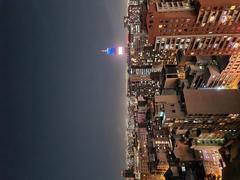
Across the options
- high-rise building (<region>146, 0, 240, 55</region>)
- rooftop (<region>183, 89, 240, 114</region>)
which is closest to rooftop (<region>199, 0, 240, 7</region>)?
high-rise building (<region>146, 0, 240, 55</region>)

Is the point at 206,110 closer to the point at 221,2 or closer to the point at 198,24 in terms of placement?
the point at 198,24

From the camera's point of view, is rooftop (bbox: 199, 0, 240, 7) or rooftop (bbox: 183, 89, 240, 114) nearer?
rooftop (bbox: 199, 0, 240, 7)

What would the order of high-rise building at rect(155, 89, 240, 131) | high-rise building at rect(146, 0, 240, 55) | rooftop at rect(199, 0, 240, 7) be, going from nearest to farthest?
1. rooftop at rect(199, 0, 240, 7)
2. high-rise building at rect(146, 0, 240, 55)
3. high-rise building at rect(155, 89, 240, 131)

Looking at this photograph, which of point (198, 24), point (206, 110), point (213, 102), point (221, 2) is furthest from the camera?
point (213, 102)

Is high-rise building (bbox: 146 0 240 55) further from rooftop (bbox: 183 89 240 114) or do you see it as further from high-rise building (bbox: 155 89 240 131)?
high-rise building (bbox: 155 89 240 131)

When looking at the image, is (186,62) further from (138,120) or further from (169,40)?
(138,120)

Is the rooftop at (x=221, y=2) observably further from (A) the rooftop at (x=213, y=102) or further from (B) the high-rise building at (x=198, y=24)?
(A) the rooftop at (x=213, y=102)

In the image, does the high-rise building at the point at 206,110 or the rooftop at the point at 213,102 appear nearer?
the rooftop at the point at 213,102

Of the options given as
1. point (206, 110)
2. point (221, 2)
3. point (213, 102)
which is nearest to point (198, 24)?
point (221, 2)

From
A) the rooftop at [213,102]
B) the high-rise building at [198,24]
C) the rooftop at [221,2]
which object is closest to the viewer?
the rooftop at [221,2]

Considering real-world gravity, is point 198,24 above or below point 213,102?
above

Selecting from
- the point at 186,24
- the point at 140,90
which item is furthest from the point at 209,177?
the point at 140,90

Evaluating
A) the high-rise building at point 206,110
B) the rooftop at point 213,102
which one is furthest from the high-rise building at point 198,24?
the high-rise building at point 206,110
